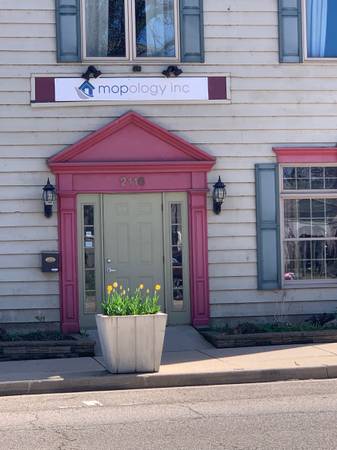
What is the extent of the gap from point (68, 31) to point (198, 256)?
4.22m

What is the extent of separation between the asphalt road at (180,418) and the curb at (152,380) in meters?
0.26

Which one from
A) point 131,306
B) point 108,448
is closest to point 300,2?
point 131,306

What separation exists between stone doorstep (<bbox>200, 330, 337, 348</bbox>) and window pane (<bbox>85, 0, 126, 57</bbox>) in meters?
4.95

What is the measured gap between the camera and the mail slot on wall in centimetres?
1331

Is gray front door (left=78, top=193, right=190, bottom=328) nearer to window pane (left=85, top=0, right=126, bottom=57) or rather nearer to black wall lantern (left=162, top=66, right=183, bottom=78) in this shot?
black wall lantern (left=162, top=66, right=183, bottom=78)

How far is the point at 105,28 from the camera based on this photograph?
1391cm

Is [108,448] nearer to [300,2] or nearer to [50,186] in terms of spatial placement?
[50,186]

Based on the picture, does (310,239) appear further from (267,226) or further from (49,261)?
(49,261)

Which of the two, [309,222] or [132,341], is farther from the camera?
[309,222]

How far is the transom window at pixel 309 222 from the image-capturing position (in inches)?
557

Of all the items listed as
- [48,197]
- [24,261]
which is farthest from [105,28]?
[24,261]

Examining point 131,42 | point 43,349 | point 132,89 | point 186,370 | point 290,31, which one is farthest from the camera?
point 290,31

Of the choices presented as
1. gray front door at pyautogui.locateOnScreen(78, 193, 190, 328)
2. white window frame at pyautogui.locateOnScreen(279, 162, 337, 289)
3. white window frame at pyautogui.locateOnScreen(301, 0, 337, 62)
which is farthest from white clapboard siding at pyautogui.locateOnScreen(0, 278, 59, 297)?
white window frame at pyautogui.locateOnScreen(301, 0, 337, 62)

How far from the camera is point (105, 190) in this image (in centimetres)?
1355
